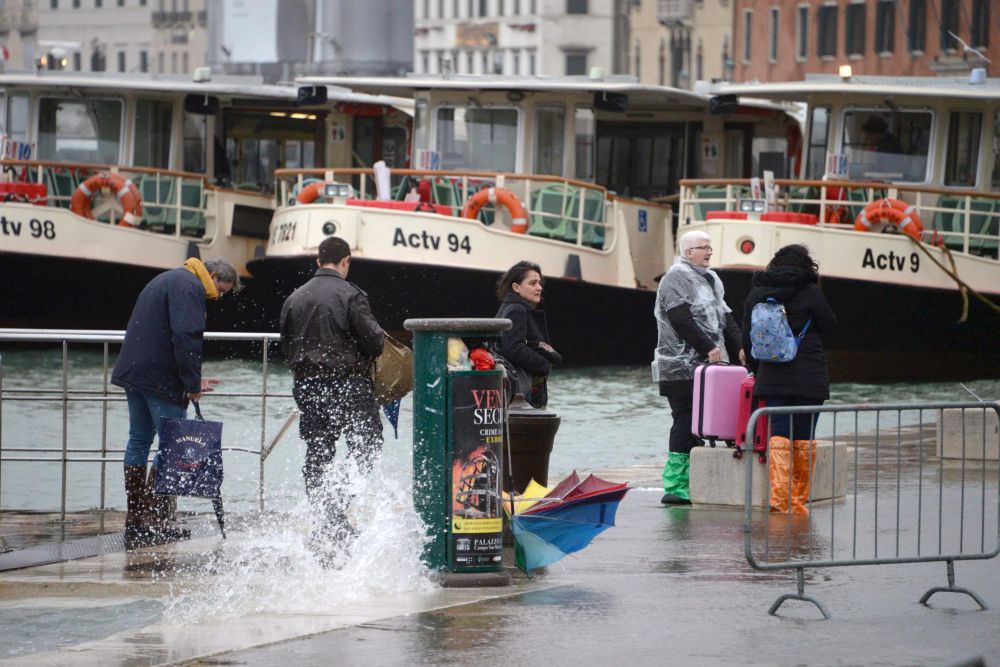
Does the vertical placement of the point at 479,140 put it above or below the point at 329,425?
above

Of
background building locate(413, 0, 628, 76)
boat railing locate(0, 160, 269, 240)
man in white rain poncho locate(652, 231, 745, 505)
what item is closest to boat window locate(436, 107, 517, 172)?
boat railing locate(0, 160, 269, 240)

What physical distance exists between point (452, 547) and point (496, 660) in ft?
5.25

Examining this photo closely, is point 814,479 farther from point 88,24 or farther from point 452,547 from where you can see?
point 88,24

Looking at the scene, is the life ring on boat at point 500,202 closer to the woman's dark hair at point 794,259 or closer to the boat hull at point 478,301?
the boat hull at point 478,301

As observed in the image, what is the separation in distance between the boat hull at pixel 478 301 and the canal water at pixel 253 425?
45 cm

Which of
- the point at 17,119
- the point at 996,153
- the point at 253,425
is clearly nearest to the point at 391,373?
the point at 253,425

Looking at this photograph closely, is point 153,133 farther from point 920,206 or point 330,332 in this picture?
point 330,332

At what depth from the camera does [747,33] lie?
74.6m

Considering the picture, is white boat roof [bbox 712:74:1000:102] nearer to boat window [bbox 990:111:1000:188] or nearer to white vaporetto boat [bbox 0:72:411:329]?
boat window [bbox 990:111:1000:188]

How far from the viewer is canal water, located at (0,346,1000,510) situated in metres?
15.7

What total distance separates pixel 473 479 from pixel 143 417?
2.45 metres

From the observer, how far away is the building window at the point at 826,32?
67.1 meters

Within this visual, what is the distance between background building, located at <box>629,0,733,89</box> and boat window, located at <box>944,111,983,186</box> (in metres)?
54.4

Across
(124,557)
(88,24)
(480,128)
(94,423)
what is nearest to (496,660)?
(124,557)
